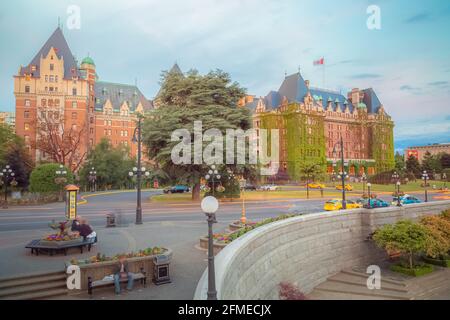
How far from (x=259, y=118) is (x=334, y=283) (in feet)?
222

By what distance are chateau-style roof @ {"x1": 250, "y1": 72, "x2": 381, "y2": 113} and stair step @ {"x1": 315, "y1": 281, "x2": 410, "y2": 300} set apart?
2436 inches

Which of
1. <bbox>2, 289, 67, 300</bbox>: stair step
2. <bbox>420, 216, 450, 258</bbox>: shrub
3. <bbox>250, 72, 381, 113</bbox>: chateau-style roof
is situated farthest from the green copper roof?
<bbox>2, 289, 67, 300</bbox>: stair step

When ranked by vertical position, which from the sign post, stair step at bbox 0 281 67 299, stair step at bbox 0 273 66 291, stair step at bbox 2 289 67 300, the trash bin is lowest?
stair step at bbox 2 289 67 300

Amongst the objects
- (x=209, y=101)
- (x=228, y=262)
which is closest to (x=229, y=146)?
(x=209, y=101)

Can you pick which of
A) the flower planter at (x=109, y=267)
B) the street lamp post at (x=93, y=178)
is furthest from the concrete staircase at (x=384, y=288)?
the street lamp post at (x=93, y=178)

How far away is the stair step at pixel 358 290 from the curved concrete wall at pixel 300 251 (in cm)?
57

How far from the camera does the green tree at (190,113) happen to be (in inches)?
1438

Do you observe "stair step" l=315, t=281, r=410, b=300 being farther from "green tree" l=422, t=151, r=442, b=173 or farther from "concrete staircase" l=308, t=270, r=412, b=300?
"green tree" l=422, t=151, r=442, b=173

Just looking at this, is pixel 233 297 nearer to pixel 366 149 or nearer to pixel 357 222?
pixel 357 222

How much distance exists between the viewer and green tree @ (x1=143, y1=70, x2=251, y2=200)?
1438 inches

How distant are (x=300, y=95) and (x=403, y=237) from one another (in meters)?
67.2

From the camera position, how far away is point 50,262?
12.2 meters

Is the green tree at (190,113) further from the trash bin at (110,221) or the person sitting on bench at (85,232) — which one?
the person sitting on bench at (85,232)
